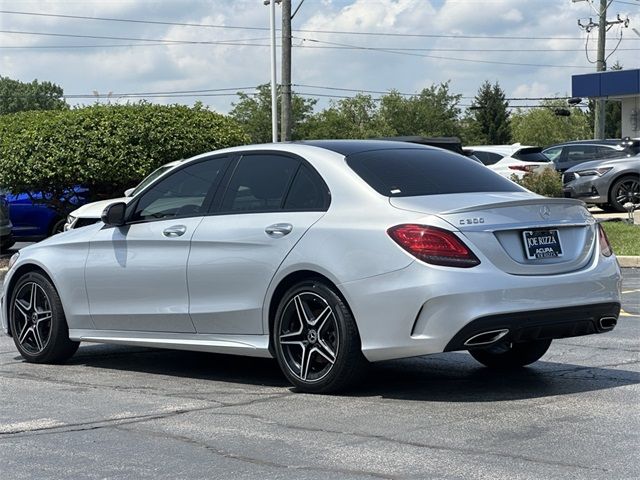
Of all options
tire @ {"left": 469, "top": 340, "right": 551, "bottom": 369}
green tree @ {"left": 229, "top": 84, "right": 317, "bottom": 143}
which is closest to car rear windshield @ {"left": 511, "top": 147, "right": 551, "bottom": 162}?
tire @ {"left": 469, "top": 340, "right": 551, "bottom": 369}

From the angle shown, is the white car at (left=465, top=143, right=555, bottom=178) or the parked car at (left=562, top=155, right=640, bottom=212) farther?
the white car at (left=465, top=143, right=555, bottom=178)

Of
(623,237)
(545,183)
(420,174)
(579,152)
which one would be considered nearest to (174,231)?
(420,174)

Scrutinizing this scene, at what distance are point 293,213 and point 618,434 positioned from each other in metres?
2.51

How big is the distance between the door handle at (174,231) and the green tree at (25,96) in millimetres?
128232

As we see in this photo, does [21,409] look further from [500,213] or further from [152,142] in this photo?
[152,142]

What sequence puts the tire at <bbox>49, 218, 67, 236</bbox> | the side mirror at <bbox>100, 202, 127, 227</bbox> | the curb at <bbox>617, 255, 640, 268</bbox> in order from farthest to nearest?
the tire at <bbox>49, 218, 67, 236</bbox>
the curb at <bbox>617, 255, 640, 268</bbox>
the side mirror at <bbox>100, 202, 127, 227</bbox>

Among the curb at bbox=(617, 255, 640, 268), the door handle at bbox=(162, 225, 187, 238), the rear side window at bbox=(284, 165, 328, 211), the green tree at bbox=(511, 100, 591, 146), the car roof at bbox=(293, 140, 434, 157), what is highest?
the green tree at bbox=(511, 100, 591, 146)

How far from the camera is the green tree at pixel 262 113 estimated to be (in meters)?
92.1

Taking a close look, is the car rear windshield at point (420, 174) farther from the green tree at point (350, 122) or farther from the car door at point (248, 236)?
the green tree at point (350, 122)

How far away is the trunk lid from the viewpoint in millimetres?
6531

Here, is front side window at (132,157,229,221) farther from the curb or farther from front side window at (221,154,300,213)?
the curb

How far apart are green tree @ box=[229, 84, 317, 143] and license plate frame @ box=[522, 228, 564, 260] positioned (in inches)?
3298

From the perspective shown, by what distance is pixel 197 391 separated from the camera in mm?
7324

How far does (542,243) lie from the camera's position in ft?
22.1
